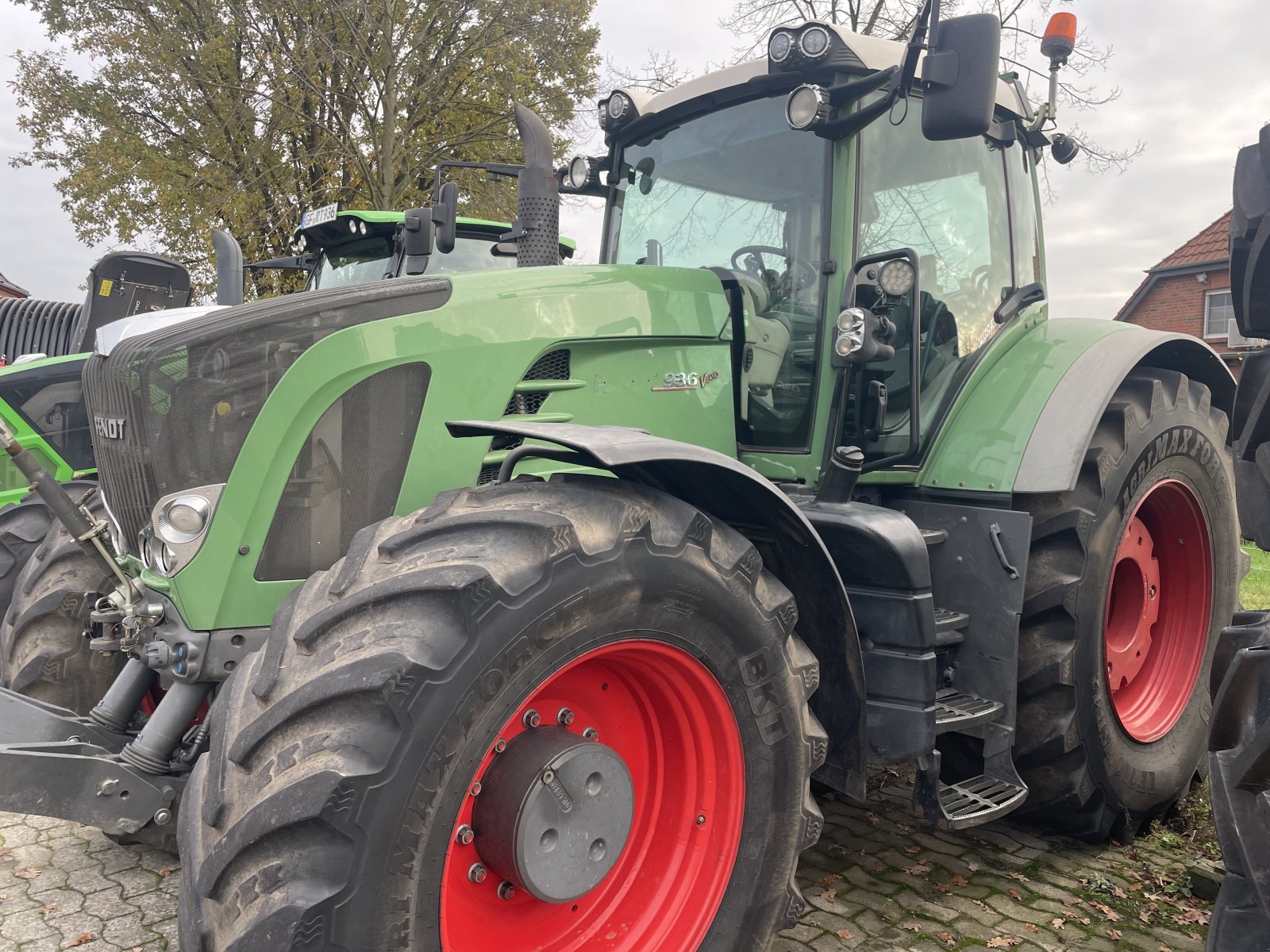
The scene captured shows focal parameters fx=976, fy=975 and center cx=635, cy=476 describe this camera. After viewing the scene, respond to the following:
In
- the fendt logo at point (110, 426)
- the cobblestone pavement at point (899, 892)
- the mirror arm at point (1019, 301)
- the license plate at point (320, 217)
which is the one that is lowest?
the cobblestone pavement at point (899, 892)

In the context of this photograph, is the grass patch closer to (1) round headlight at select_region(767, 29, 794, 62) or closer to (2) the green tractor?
(1) round headlight at select_region(767, 29, 794, 62)

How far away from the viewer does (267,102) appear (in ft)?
46.6

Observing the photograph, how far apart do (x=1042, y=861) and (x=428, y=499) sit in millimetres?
2440

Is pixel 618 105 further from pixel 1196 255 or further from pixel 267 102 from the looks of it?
pixel 1196 255

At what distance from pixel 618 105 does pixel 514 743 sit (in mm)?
2372

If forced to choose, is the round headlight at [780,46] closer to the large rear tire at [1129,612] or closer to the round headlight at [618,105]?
the round headlight at [618,105]

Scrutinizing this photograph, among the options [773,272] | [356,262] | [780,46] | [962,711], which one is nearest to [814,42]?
[780,46]

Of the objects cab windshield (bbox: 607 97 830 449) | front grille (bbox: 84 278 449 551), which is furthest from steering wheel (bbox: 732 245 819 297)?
front grille (bbox: 84 278 449 551)

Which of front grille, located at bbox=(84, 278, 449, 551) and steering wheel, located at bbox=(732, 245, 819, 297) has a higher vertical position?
steering wheel, located at bbox=(732, 245, 819, 297)

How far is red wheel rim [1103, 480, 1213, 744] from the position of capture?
11.9 ft

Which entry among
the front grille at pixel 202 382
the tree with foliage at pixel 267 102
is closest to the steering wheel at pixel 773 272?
the front grille at pixel 202 382

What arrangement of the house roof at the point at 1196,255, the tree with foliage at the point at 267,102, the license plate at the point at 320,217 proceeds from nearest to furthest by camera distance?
the license plate at the point at 320,217, the tree with foliage at the point at 267,102, the house roof at the point at 1196,255

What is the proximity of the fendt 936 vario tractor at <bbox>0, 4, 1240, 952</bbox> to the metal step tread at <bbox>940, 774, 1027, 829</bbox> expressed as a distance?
2 cm

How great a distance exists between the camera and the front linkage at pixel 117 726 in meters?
2.01
